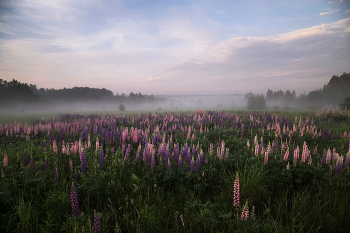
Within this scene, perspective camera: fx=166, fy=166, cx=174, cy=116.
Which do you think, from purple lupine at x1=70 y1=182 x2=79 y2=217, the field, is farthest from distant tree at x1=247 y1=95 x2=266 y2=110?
purple lupine at x1=70 y1=182 x2=79 y2=217

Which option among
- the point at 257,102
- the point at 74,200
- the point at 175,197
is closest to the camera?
the point at 74,200

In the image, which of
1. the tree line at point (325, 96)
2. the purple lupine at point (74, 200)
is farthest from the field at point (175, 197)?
the tree line at point (325, 96)

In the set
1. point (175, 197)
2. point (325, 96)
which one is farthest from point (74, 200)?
point (325, 96)

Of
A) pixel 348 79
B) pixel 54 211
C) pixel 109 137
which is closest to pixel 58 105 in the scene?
pixel 109 137

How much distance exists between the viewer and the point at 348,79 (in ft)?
202

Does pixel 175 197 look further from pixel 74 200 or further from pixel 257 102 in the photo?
pixel 257 102

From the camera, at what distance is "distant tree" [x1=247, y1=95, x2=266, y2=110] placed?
59.4 meters

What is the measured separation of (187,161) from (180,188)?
3.07 feet

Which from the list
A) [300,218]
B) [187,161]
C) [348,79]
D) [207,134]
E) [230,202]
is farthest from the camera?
[348,79]

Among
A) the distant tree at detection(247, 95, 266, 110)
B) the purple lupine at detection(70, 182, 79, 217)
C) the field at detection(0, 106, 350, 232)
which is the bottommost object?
the field at detection(0, 106, 350, 232)

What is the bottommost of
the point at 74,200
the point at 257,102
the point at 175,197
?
the point at 175,197

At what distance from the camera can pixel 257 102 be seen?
6038 centimetres

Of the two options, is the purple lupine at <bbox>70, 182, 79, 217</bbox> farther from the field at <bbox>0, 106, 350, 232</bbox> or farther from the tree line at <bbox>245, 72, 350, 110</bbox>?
the tree line at <bbox>245, 72, 350, 110</bbox>

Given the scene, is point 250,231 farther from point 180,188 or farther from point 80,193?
point 80,193
